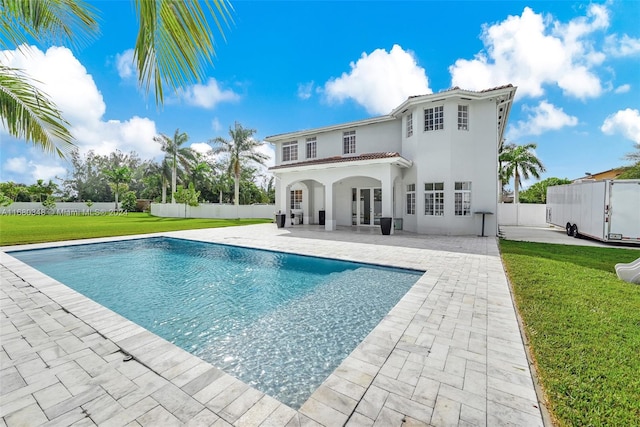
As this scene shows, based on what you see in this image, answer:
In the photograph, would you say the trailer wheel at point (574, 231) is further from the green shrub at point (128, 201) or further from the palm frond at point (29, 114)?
the green shrub at point (128, 201)

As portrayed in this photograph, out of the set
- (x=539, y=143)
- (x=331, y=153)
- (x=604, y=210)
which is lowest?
(x=604, y=210)

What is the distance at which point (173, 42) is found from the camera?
2291mm

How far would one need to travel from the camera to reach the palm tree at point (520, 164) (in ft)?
91.8

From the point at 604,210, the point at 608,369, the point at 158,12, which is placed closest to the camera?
the point at 158,12

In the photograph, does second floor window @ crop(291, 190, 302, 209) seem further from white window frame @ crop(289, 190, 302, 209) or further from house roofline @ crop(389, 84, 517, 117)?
house roofline @ crop(389, 84, 517, 117)

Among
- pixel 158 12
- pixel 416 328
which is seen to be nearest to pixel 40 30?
pixel 158 12

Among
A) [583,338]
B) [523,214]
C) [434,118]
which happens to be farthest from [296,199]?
[583,338]

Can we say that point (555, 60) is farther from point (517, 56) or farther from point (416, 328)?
point (416, 328)

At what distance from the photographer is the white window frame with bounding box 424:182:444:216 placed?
15133 mm

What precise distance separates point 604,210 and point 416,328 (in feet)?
46.3

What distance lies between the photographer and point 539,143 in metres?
28.2

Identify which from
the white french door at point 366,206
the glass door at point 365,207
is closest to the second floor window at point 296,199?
the white french door at point 366,206

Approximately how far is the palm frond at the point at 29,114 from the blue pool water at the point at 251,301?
331cm

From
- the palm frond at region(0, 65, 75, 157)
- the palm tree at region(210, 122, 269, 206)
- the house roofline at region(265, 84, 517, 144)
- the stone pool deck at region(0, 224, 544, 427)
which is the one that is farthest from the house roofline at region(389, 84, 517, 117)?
the palm tree at region(210, 122, 269, 206)
